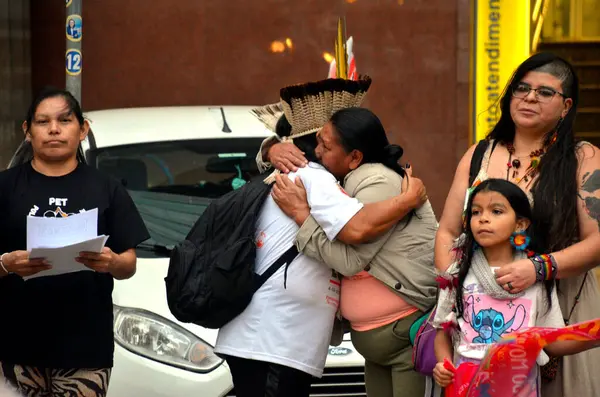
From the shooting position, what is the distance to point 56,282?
4.88 meters

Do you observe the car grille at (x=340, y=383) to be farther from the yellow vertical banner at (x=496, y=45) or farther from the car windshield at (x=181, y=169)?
the yellow vertical banner at (x=496, y=45)

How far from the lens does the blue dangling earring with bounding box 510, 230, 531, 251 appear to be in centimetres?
448

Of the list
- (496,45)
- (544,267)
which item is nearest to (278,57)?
(496,45)

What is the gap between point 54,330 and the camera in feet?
15.9

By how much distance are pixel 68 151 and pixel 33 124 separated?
0.19 meters

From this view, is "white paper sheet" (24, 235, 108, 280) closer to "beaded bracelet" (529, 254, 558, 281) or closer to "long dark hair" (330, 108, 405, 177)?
"long dark hair" (330, 108, 405, 177)

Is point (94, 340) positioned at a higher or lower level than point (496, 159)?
lower

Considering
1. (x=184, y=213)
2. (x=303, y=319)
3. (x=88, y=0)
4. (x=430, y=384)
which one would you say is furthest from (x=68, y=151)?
(x=88, y=0)

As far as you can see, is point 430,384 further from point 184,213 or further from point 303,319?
point 184,213

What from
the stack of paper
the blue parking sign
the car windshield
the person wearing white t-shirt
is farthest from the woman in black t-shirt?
the blue parking sign

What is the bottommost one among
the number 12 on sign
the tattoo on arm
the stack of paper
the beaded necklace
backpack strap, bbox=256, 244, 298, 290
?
backpack strap, bbox=256, 244, 298, 290

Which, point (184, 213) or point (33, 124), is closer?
point (33, 124)

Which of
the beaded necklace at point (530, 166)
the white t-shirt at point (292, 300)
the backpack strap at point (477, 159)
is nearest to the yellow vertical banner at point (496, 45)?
the backpack strap at point (477, 159)

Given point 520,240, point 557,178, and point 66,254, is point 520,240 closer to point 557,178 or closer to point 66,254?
point 557,178
